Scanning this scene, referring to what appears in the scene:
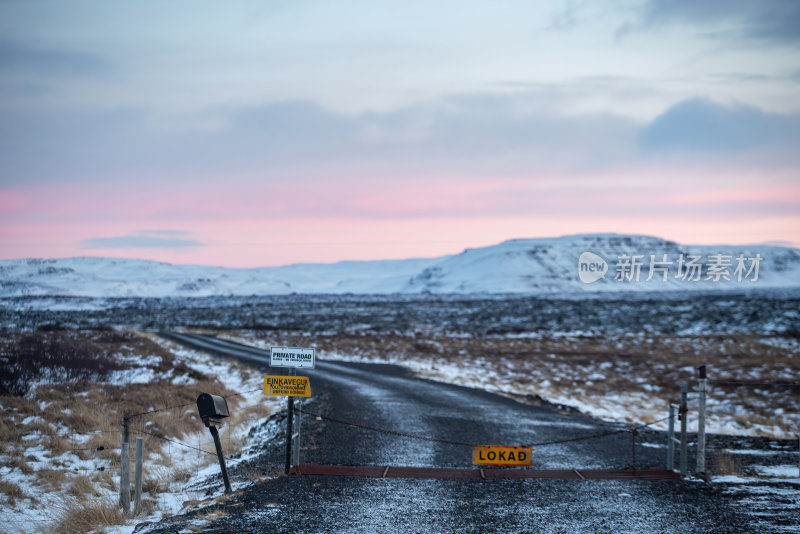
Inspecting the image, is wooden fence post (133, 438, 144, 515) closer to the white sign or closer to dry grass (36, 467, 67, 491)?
the white sign

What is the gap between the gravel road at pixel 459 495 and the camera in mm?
7703

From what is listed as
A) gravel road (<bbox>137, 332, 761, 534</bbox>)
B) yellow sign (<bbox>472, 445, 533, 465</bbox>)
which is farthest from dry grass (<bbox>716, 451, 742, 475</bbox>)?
yellow sign (<bbox>472, 445, 533, 465</bbox>)

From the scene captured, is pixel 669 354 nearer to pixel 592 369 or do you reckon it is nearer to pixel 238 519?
pixel 592 369

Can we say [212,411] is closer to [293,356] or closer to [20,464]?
[293,356]

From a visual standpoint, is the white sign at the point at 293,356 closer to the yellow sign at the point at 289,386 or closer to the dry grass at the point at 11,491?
the yellow sign at the point at 289,386

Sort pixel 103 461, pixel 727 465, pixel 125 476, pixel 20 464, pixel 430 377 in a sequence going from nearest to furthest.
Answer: pixel 125 476 → pixel 727 465 → pixel 20 464 → pixel 103 461 → pixel 430 377

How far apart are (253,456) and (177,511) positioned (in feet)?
11.8

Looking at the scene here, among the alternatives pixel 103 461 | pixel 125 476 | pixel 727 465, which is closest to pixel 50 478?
pixel 103 461

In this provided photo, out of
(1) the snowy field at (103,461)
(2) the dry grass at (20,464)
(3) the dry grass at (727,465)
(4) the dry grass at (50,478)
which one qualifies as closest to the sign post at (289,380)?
(1) the snowy field at (103,461)

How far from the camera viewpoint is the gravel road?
770 cm

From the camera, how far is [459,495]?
922cm

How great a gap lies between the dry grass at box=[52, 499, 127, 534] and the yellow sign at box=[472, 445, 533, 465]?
5.10 meters

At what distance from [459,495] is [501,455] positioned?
1.40m

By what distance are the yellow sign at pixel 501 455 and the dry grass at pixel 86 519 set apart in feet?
16.7
